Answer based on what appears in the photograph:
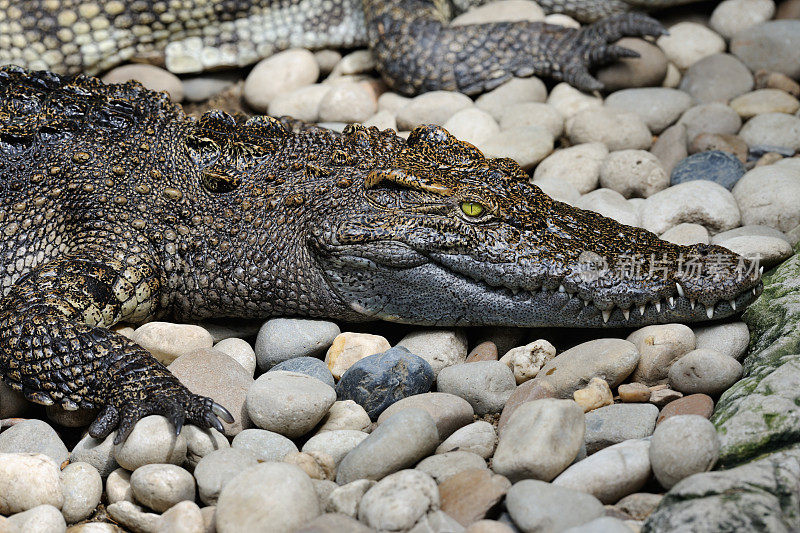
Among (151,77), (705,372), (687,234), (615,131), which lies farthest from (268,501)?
(151,77)

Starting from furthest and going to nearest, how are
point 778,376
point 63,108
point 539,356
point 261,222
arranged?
1. point 63,108
2. point 261,222
3. point 539,356
4. point 778,376

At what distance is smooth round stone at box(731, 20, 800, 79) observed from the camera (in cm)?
501

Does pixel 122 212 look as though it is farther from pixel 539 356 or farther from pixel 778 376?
pixel 778 376

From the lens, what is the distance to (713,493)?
2.06m

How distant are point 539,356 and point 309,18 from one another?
361cm

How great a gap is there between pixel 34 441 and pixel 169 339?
0.59 meters

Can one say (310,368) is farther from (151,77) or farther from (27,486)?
(151,77)

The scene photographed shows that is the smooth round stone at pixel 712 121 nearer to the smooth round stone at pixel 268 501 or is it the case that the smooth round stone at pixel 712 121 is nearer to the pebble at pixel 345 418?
the pebble at pixel 345 418

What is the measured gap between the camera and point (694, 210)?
12.0 feet

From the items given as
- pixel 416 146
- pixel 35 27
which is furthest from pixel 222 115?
pixel 35 27

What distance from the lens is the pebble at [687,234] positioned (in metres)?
3.50

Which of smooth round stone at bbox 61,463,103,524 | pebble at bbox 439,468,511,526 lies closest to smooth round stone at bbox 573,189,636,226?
pebble at bbox 439,468,511,526

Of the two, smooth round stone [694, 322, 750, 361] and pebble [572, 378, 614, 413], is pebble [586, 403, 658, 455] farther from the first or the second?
smooth round stone [694, 322, 750, 361]

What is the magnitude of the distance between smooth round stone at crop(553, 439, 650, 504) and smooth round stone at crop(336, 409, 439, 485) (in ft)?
1.32
